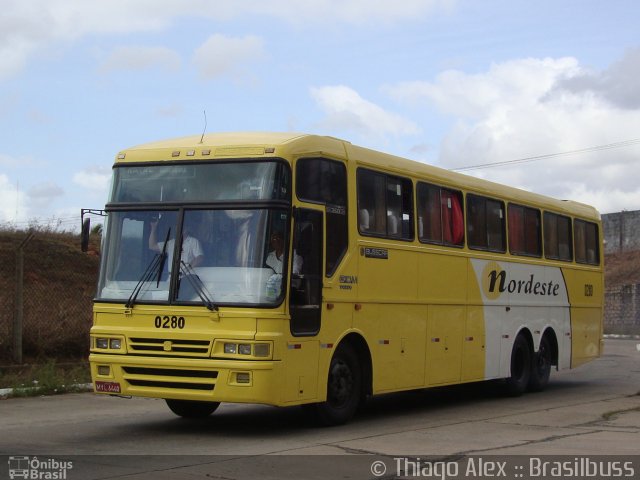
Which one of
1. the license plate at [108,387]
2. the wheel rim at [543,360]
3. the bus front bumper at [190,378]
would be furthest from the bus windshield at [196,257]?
the wheel rim at [543,360]

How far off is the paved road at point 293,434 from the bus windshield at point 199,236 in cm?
164

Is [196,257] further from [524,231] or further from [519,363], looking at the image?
[519,363]

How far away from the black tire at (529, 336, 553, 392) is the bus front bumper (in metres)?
8.39

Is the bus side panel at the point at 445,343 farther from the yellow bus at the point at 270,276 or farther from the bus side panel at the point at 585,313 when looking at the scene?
the bus side panel at the point at 585,313

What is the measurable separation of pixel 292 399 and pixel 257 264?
61.4 inches

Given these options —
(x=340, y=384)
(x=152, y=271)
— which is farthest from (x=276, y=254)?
(x=340, y=384)

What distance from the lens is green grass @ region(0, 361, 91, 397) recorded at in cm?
1510

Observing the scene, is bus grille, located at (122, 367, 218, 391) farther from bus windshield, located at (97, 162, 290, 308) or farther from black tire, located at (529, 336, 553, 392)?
black tire, located at (529, 336, 553, 392)

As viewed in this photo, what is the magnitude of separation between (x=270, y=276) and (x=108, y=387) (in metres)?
2.30

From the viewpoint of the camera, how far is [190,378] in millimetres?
10961

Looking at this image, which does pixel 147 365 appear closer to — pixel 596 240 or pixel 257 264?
pixel 257 264

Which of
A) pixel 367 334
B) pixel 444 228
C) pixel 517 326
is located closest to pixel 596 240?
pixel 517 326

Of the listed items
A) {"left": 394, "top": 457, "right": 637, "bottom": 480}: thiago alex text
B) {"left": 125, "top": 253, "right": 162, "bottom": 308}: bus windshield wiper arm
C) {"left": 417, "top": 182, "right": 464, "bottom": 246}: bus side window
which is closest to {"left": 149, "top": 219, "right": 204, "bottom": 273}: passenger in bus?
{"left": 125, "top": 253, "right": 162, "bottom": 308}: bus windshield wiper arm

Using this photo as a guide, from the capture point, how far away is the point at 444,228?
584 inches
